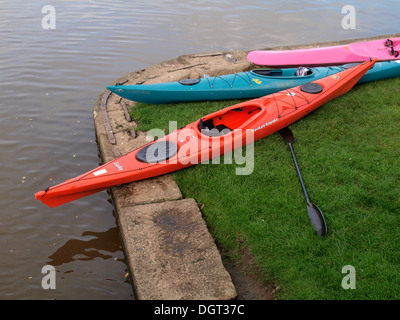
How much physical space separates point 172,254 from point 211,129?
2215 millimetres

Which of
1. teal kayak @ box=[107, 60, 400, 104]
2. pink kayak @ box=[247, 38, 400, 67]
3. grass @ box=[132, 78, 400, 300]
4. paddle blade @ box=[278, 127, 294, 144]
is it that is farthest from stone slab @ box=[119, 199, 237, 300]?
pink kayak @ box=[247, 38, 400, 67]

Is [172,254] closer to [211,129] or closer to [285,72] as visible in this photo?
[211,129]

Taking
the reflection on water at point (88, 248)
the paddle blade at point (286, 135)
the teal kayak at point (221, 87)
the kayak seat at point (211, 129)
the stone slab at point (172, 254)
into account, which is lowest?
the reflection on water at point (88, 248)

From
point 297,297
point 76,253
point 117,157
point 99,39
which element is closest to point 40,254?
point 76,253

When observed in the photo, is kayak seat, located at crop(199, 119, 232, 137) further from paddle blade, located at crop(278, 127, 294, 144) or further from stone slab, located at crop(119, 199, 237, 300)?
stone slab, located at crop(119, 199, 237, 300)

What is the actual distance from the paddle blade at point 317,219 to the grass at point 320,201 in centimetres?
6

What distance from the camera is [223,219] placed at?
438 centimetres

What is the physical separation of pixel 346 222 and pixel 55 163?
425 cm

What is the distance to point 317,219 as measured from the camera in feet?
13.5

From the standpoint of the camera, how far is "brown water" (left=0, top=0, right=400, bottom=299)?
4.39m

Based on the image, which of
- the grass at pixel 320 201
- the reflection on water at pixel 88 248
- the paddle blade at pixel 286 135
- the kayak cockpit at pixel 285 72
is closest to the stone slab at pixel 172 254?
the grass at pixel 320 201

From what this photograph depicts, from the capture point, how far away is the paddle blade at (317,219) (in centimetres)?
402

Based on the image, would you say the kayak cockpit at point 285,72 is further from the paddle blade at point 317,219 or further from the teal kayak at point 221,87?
the paddle blade at point 317,219

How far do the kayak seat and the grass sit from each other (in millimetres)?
517
